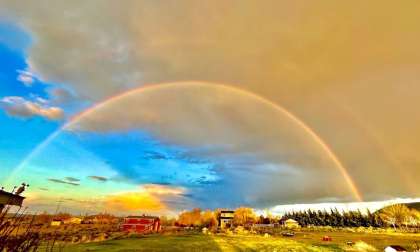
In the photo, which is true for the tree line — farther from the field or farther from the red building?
the field

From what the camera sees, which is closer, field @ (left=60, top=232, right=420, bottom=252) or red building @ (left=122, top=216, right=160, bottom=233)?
field @ (left=60, top=232, right=420, bottom=252)

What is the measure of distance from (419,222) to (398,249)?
4040 inches

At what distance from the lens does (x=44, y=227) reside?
4.43 metres

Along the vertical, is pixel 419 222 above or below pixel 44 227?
above

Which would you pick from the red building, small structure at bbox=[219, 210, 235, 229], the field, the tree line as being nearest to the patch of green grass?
the field

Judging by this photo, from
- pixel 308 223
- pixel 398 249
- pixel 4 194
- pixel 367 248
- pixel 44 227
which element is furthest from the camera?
pixel 308 223

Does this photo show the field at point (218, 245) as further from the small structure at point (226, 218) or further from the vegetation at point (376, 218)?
the small structure at point (226, 218)

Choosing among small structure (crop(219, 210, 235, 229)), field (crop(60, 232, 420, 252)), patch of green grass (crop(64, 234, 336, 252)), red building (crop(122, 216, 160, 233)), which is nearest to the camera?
patch of green grass (crop(64, 234, 336, 252))

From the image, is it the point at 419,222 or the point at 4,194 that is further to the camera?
the point at 419,222

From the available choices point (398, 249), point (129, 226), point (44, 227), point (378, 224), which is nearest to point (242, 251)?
point (398, 249)

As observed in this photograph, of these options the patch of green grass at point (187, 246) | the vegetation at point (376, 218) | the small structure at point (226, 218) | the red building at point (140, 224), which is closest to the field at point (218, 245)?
the patch of green grass at point (187, 246)

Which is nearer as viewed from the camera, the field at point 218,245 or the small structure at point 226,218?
the field at point 218,245

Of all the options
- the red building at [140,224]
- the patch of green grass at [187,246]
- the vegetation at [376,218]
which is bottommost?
the patch of green grass at [187,246]

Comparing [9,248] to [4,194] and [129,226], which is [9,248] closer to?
[4,194]
